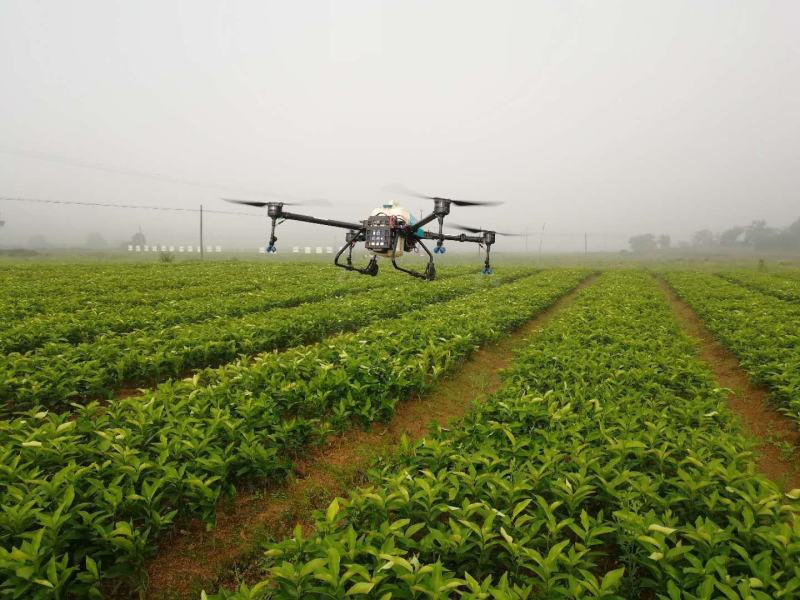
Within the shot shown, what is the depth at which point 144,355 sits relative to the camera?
325 inches

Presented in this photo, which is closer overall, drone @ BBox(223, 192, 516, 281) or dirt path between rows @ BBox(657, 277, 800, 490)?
dirt path between rows @ BBox(657, 277, 800, 490)

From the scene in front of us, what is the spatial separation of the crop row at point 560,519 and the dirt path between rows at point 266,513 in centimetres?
44

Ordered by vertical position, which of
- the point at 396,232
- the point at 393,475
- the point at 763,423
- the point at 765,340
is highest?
the point at 396,232

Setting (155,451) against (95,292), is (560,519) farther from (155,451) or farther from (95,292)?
(95,292)

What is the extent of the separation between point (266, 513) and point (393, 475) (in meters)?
1.72

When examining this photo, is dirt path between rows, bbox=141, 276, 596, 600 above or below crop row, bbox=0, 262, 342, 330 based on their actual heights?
below

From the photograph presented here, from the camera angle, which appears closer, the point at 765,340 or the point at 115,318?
the point at 765,340

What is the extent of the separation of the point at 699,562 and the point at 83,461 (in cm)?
597

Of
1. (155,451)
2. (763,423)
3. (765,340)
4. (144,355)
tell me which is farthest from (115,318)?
(765,340)

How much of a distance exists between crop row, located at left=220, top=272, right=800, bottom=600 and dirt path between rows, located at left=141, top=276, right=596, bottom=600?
0.44 m

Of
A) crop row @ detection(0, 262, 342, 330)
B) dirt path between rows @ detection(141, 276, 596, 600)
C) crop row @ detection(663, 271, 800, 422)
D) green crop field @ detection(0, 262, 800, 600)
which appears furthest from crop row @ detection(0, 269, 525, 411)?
crop row @ detection(663, 271, 800, 422)

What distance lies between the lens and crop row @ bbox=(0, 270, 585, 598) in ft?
10.8

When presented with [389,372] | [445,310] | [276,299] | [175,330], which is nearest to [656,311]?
[445,310]

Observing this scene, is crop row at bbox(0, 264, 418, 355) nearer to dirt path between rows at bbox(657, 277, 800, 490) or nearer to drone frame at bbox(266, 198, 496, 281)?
drone frame at bbox(266, 198, 496, 281)
